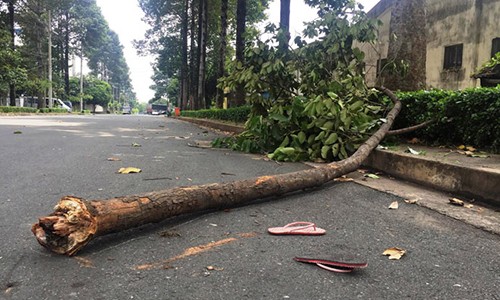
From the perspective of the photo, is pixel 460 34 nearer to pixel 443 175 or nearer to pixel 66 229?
pixel 443 175

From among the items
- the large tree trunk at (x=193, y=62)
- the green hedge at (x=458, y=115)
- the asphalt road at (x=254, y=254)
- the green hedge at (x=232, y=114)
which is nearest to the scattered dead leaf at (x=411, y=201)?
the asphalt road at (x=254, y=254)

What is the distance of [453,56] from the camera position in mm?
15086

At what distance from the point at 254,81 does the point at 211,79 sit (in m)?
27.2

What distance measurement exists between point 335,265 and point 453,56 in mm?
15524

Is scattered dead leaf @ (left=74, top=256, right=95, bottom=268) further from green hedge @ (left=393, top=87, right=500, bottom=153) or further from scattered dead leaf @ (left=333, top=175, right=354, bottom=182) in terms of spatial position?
green hedge @ (left=393, top=87, right=500, bottom=153)

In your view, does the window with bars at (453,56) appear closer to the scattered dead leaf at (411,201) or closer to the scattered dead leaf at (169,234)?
the scattered dead leaf at (411,201)

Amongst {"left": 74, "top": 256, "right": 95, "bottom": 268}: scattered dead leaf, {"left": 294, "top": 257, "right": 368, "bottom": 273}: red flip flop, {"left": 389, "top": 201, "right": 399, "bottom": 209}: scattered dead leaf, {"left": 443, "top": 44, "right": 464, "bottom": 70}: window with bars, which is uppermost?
{"left": 443, "top": 44, "right": 464, "bottom": 70}: window with bars

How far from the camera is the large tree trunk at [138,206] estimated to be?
2059 millimetres

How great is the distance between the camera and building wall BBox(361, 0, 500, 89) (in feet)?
44.8

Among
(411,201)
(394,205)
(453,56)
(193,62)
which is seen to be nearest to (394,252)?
(394,205)

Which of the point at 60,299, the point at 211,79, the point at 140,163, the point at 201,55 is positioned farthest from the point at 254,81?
the point at 211,79

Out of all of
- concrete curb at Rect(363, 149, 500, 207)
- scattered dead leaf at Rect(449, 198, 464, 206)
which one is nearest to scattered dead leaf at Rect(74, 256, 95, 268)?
scattered dead leaf at Rect(449, 198, 464, 206)

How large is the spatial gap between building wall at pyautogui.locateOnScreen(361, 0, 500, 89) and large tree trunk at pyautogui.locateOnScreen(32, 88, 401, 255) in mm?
10403

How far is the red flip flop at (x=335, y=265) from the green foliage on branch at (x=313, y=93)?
311cm
